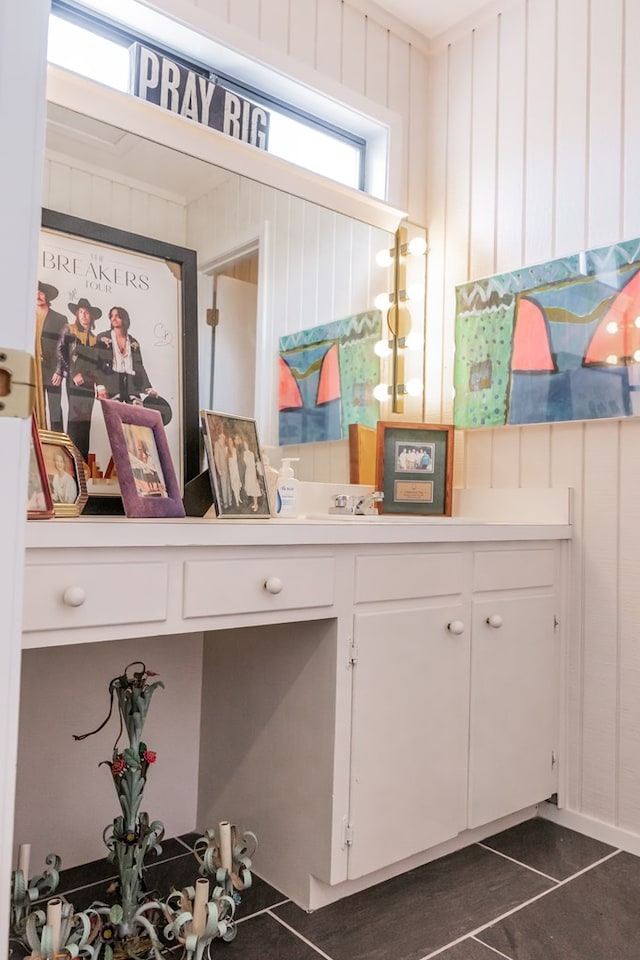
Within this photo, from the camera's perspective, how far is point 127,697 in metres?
1.47

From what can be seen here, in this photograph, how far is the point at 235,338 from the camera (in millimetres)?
2039

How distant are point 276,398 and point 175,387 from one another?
1.14 ft

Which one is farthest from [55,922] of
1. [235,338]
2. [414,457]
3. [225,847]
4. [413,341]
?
[413,341]

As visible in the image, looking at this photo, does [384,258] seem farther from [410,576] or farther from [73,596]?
[73,596]

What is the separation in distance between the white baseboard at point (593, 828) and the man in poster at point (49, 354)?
1.73m

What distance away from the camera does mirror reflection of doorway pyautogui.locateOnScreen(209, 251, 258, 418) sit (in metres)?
2.01

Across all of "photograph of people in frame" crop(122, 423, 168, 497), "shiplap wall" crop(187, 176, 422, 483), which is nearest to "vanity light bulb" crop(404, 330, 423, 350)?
"shiplap wall" crop(187, 176, 422, 483)

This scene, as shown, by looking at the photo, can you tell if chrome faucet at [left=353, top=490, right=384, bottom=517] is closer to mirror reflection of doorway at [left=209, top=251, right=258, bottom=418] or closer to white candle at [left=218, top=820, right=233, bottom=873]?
mirror reflection of doorway at [left=209, top=251, right=258, bottom=418]

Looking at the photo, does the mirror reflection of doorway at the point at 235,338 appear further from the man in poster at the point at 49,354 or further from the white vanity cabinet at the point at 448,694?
the white vanity cabinet at the point at 448,694

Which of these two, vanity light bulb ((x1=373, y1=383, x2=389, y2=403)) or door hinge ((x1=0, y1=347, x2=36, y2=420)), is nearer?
door hinge ((x1=0, y1=347, x2=36, y2=420))

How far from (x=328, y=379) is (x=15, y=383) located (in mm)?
1516

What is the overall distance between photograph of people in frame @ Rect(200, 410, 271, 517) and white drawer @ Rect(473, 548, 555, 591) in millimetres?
583

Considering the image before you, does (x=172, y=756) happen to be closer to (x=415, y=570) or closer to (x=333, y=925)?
(x=333, y=925)

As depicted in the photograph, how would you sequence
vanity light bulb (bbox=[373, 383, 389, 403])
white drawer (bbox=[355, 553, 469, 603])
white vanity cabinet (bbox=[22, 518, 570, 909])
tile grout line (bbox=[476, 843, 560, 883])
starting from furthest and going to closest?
vanity light bulb (bbox=[373, 383, 389, 403]) < tile grout line (bbox=[476, 843, 560, 883]) < white drawer (bbox=[355, 553, 469, 603]) < white vanity cabinet (bbox=[22, 518, 570, 909])
